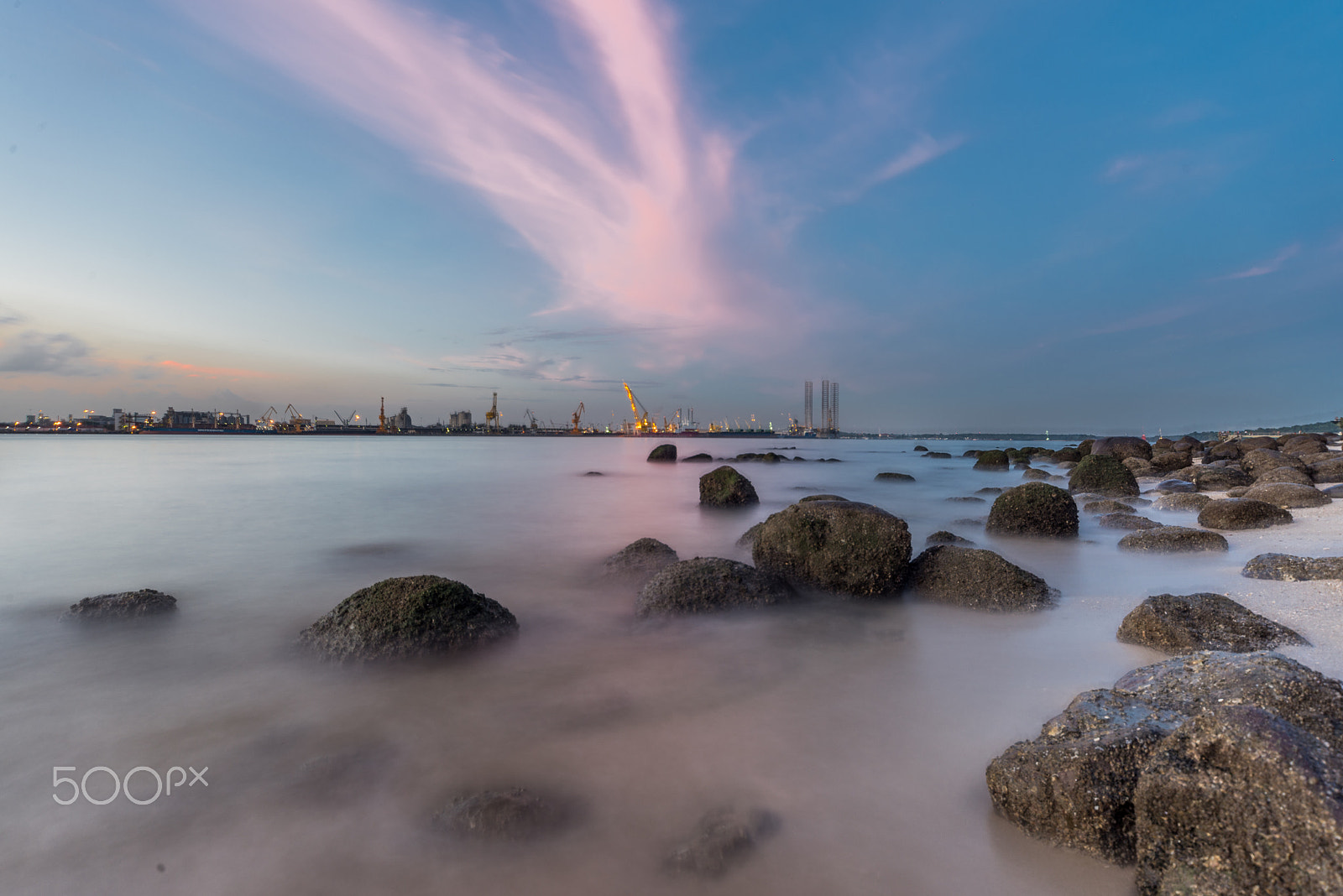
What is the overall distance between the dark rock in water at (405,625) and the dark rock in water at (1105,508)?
462 inches

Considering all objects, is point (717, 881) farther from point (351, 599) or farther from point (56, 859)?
point (351, 599)

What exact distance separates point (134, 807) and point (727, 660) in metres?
3.80

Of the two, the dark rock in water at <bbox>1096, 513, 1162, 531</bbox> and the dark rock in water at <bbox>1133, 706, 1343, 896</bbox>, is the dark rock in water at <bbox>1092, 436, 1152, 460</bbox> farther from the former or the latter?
the dark rock in water at <bbox>1133, 706, 1343, 896</bbox>

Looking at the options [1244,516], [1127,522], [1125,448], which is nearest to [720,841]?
[1127,522]

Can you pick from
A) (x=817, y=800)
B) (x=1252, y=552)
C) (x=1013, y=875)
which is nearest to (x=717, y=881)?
(x=817, y=800)

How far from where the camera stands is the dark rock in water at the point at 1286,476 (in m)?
13.6

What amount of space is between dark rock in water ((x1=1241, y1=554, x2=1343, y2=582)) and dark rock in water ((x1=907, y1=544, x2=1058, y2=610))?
211 centimetres

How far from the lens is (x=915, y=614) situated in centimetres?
594

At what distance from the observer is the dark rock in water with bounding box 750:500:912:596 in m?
6.32

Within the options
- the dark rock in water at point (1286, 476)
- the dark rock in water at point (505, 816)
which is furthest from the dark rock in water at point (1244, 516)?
the dark rock in water at point (505, 816)

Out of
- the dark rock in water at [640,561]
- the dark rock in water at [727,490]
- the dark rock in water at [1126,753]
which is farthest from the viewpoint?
the dark rock in water at [727,490]

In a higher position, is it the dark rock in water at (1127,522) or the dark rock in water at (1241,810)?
the dark rock in water at (1241,810)

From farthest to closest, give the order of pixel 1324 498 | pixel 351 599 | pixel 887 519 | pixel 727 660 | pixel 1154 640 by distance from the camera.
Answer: pixel 1324 498
pixel 887 519
pixel 351 599
pixel 727 660
pixel 1154 640

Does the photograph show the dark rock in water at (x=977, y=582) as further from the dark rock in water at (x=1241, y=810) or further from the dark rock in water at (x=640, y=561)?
the dark rock in water at (x=1241, y=810)
